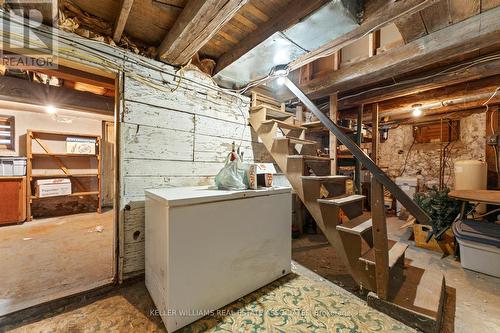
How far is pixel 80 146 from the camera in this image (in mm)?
4145

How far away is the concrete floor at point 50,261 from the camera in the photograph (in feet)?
5.02

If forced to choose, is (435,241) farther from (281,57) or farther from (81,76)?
(81,76)

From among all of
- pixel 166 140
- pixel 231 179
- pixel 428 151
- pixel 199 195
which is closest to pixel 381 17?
pixel 231 179

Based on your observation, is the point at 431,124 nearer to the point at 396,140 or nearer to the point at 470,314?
the point at 396,140

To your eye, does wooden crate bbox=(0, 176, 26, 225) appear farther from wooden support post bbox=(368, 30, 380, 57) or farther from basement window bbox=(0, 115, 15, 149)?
wooden support post bbox=(368, 30, 380, 57)

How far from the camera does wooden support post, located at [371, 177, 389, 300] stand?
135cm

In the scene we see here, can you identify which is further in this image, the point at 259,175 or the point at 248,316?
the point at 259,175

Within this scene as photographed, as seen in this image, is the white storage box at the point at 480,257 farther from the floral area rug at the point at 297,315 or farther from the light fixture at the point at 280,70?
the light fixture at the point at 280,70

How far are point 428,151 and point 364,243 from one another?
13.7 ft

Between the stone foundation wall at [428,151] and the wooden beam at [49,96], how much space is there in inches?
271

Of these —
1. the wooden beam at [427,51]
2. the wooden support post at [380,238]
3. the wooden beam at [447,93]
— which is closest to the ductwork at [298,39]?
the wooden beam at [427,51]

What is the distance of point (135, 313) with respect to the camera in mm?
1371

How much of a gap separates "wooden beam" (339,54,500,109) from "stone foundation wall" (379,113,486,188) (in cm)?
226

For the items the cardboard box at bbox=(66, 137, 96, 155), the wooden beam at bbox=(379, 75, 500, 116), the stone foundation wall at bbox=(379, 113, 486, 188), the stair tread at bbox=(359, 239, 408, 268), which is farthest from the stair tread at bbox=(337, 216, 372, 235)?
the cardboard box at bbox=(66, 137, 96, 155)
